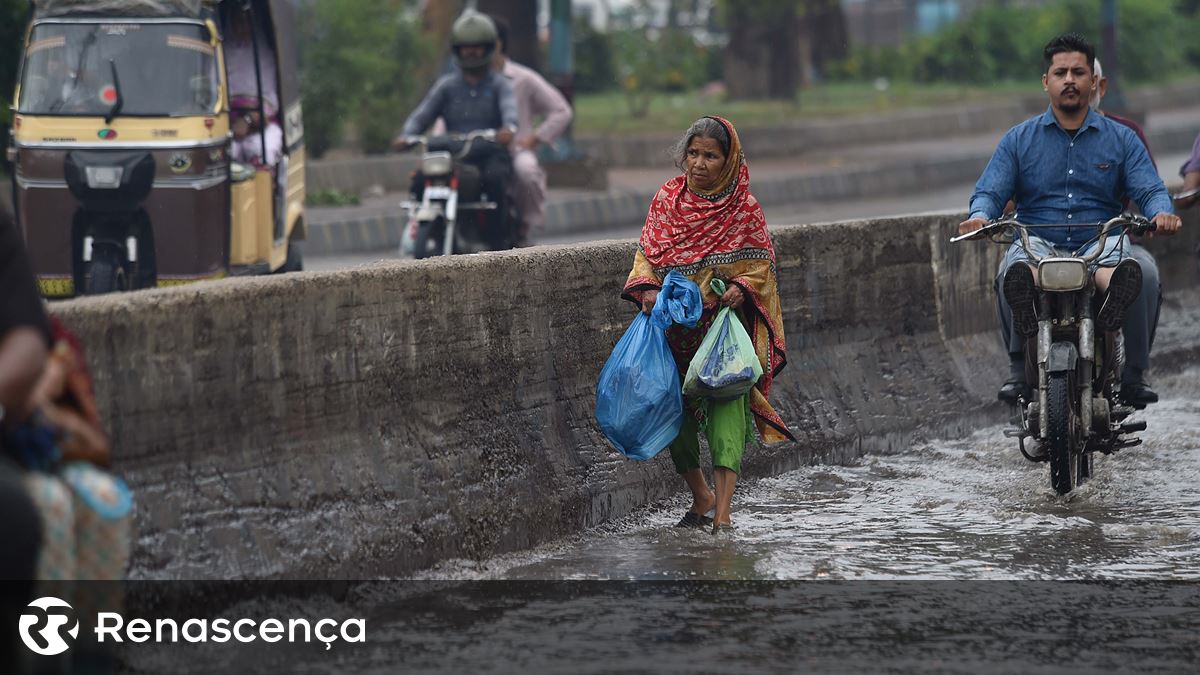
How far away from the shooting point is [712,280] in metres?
6.82

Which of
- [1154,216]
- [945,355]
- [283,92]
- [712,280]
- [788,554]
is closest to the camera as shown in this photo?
[788,554]

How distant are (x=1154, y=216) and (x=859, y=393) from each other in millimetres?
1569

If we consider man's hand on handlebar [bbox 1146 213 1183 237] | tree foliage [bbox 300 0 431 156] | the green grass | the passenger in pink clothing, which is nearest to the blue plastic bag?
man's hand on handlebar [bbox 1146 213 1183 237]

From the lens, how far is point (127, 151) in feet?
38.3

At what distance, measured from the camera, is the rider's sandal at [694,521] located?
271 inches

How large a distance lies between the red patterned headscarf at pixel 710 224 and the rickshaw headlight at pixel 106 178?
17.9 ft

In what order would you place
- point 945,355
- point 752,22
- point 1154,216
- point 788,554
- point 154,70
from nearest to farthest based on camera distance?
point 788,554 < point 1154,216 < point 945,355 < point 154,70 < point 752,22

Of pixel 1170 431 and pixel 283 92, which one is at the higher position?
pixel 283 92

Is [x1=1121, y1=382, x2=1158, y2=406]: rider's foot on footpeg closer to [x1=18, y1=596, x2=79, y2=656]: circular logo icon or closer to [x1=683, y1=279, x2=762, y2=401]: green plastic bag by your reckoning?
[x1=683, y1=279, x2=762, y2=401]: green plastic bag

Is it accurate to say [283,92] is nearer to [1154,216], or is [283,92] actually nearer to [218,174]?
[218,174]

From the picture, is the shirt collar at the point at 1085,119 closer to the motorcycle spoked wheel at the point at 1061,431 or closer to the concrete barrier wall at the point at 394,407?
the motorcycle spoked wheel at the point at 1061,431

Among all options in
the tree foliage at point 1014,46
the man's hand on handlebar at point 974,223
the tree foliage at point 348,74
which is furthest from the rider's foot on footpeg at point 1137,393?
the tree foliage at point 1014,46

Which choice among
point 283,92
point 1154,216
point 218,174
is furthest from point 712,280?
point 283,92

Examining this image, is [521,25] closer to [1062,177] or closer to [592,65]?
[592,65]
